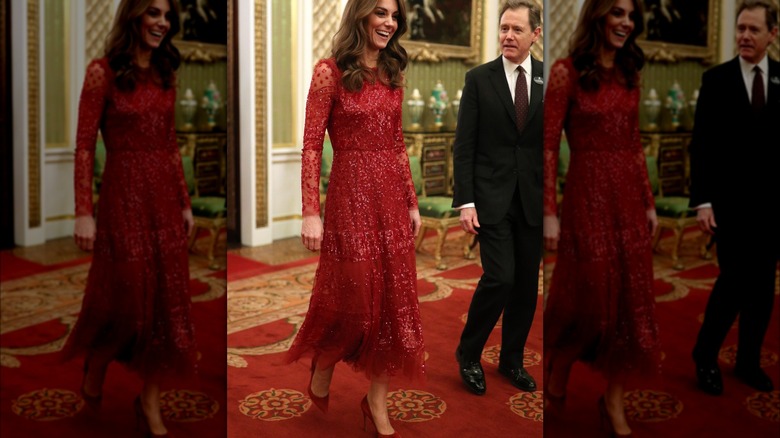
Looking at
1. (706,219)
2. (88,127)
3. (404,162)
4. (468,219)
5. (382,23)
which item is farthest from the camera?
(468,219)

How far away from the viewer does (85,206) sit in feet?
3.14

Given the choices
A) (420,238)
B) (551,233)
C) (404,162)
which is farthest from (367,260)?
(551,233)

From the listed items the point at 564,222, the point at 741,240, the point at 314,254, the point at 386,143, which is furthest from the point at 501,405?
the point at 564,222

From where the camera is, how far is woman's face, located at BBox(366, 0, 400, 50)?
1.67 metres

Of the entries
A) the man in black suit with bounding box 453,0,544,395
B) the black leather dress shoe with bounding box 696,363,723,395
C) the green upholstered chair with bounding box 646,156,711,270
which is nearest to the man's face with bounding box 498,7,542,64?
the man in black suit with bounding box 453,0,544,395

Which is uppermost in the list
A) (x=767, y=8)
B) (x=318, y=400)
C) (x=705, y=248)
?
(x=767, y=8)

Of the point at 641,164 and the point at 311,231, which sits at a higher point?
the point at 641,164

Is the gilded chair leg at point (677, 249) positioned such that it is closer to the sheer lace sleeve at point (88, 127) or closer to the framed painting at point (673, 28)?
the framed painting at point (673, 28)

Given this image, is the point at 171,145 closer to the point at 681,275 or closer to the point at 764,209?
the point at 681,275

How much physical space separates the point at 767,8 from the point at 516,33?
0.75m

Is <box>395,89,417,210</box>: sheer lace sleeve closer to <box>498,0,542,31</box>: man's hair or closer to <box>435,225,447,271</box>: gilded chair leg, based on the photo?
<box>435,225,447,271</box>: gilded chair leg

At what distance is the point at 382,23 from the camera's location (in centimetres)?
168

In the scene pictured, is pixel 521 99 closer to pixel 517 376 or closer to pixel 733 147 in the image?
pixel 517 376

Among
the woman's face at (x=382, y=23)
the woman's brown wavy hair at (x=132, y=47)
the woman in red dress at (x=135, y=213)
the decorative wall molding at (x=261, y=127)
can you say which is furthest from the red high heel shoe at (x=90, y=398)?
the woman's face at (x=382, y=23)
